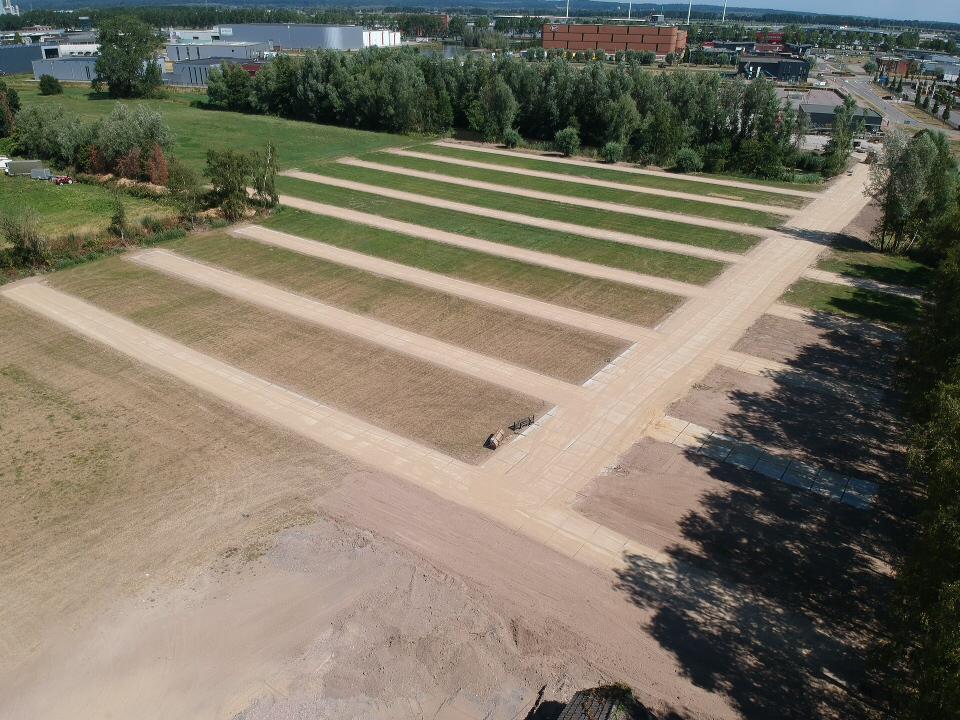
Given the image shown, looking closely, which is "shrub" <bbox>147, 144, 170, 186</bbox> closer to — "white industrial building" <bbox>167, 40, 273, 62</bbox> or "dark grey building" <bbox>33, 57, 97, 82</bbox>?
"dark grey building" <bbox>33, 57, 97, 82</bbox>

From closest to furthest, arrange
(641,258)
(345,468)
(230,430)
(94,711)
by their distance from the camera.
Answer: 1. (94,711)
2. (345,468)
3. (230,430)
4. (641,258)

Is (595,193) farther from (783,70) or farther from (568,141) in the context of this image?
(783,70)

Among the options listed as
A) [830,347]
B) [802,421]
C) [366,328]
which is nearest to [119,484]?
[366,328]

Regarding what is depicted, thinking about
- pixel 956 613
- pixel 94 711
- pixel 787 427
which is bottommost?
pixel 94 711

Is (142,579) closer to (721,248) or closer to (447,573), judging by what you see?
(447,573)

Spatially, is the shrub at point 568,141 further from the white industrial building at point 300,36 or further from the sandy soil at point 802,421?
the white industrial building at point 300,36

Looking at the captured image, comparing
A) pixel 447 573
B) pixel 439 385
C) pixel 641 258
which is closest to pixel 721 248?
pixel 641 258

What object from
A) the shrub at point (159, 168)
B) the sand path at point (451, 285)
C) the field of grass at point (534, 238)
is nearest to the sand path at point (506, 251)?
the field of grass at point (534, 238)
